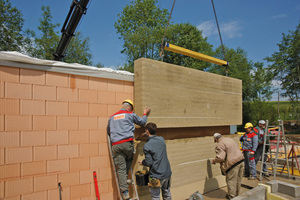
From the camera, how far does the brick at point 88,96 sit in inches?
126

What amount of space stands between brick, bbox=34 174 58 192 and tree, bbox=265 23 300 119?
2780 cm

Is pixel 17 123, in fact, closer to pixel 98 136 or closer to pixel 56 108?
pixel 56 108

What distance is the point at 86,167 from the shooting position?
3166 mm

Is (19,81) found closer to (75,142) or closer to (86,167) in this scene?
(75,142)

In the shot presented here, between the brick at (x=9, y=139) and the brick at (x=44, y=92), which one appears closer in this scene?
the brick at (x=9, y=139)

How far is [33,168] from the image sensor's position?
274cm

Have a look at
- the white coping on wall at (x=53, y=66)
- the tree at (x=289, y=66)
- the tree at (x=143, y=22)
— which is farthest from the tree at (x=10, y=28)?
the tree at (x=289, y=66)

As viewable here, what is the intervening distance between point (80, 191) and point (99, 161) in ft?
1.67

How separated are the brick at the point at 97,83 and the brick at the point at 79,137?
737 millimetres

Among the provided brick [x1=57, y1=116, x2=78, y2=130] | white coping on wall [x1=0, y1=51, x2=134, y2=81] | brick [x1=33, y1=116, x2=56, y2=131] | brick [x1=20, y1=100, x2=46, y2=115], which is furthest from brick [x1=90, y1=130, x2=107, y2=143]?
white coping on wall [x1=0, y1=51, x2=134, y2=81]

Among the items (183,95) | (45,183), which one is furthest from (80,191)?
(183,95)

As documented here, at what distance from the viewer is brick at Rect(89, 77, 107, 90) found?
3312mm

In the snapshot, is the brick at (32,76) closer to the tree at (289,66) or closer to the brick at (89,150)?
the brick at (89,150)

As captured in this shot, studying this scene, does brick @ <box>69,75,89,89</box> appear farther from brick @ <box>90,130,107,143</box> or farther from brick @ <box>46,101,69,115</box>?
brick @ <box>90,130,107,143</box>
